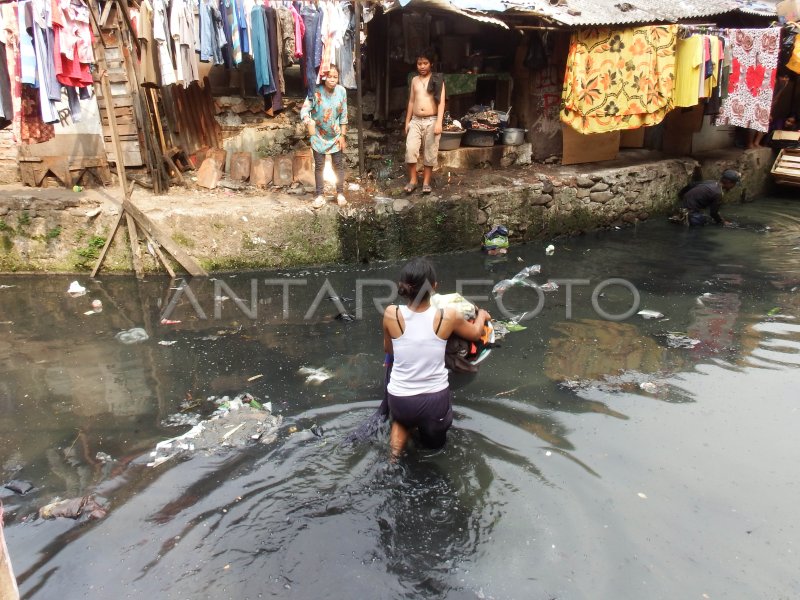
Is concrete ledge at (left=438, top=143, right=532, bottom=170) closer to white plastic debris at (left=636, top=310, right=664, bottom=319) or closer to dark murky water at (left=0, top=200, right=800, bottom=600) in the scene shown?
dark murky water at (left=0, top=200, right=800, bottom=600)

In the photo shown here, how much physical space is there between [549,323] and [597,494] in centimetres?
292

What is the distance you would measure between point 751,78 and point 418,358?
33.1 feet

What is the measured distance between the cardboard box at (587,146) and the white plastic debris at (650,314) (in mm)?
4428

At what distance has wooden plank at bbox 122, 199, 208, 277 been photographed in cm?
761

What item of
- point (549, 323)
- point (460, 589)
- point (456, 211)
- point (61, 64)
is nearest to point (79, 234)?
point (61, 64)

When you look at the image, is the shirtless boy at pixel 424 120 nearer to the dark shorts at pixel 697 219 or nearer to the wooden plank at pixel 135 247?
the wooden plank at pixel 135 247

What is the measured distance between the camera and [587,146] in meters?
10.7

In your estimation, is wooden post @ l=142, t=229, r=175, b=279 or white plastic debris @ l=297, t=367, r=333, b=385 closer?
white plastic debris @ l=297, t=367, r=333, b=385

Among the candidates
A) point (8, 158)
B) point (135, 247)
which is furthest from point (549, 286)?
point (8, 158)

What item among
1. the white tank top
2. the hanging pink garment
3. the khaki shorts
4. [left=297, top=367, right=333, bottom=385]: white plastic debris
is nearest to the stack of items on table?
the khaki shorts

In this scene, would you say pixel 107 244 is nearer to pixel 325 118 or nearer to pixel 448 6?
pixel 325 118

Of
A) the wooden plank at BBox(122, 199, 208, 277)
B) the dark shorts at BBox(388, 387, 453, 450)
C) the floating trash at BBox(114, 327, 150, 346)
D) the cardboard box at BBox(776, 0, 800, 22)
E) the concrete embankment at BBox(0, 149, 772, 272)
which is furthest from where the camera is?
the cardboard box at BBox(776, 0, 800, 22)

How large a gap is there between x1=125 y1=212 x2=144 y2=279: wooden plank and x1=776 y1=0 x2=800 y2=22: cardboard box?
12595 mm

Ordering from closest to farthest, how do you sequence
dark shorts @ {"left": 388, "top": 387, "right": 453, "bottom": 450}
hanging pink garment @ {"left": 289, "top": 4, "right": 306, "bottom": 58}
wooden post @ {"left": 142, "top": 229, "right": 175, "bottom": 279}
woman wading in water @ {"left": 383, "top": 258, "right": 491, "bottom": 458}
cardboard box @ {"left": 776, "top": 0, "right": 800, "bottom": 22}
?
woman wading in water @ {"left": 383, "top": 258, "right": 491, "bottom": 458} < dark shorts @ {"left": 388, "top": 387, "right": 453, "bottom": 450} < wooden post @ {"left": 142, "top": 229, "right": 175, "bottom": 279} < hanging pink garment @ {"left": 289, "top": 4, "right": 306, "bottom": 58} < cardboard box @ {"left": 776, "top": 0, "right": 800, "bottom": 22}
